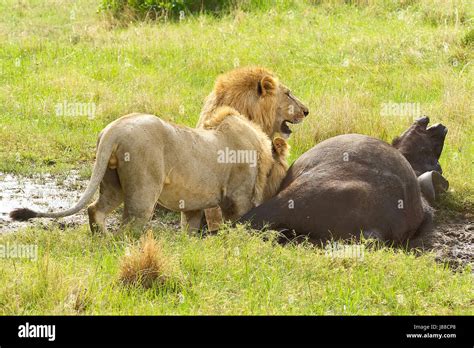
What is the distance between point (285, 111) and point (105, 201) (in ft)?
6.86

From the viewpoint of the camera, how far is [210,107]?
7.62m

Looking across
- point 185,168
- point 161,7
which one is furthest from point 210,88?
point 185,168

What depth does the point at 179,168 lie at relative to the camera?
21.6 ft

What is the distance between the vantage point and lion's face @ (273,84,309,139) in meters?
7.95

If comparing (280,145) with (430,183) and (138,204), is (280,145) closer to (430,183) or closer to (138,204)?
(430,183)

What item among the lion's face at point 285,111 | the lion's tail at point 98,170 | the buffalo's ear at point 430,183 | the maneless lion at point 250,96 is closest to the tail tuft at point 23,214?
the lion's tail at point 98,170

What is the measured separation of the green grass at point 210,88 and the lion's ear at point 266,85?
1.39 m

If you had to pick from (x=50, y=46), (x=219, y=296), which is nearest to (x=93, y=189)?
(x=219, y=296)

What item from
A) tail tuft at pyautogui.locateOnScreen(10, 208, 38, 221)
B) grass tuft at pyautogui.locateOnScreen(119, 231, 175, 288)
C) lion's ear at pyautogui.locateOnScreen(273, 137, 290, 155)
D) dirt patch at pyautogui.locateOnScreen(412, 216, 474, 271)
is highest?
lion's ear at pyautogui.locateOnScreen(273, 137, 290, 155)

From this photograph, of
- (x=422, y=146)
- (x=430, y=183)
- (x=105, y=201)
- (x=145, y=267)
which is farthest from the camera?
(x=422, y=146)

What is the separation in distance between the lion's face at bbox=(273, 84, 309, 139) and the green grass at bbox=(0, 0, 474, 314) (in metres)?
0.98

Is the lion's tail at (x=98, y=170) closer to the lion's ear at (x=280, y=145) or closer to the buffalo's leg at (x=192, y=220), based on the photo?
the buffalo's leg at (x=192, y=220)

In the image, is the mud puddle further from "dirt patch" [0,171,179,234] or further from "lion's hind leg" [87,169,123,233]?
"lion's hind leg" [87,169,123,233]

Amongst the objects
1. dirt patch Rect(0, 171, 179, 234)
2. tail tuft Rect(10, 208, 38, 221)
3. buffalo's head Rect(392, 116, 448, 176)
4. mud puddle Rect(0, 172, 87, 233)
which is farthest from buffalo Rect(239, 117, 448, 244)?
mud puddle Rect(0, 172, 87, 233)
